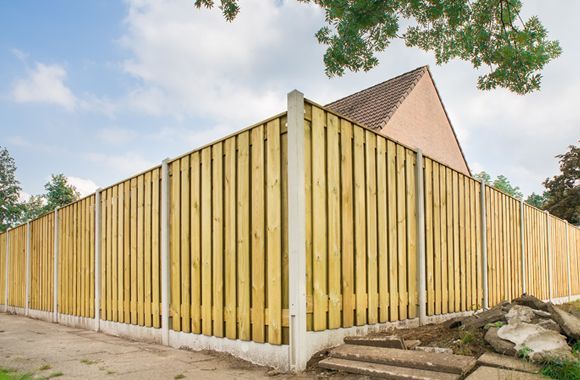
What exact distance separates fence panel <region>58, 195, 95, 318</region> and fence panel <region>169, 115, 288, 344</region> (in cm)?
325

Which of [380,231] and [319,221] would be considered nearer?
[319,221]

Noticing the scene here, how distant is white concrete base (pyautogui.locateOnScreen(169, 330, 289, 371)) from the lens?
436 cm

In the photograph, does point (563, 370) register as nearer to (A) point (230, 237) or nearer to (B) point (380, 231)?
(B) point (380, 231)

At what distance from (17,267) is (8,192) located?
2885cm

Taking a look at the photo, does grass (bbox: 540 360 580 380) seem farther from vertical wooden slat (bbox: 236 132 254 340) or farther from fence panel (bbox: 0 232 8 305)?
fence panel (bbox: 0 232 8 305)

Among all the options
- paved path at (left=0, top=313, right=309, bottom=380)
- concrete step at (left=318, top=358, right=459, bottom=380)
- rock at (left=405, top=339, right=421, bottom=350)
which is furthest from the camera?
rock at (left=405, top=339, right=421, bottom=350)

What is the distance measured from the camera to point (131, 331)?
22.9ft

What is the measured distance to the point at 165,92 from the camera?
8.07 m

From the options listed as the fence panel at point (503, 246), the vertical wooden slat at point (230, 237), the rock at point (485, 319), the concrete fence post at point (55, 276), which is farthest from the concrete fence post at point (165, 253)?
the fence panel at point (503, 246)

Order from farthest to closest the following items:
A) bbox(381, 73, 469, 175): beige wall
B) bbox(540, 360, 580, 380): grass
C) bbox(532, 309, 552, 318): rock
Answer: bbox(381, 73, 469, 175): beige wall < bbox(532, 309, 552, 318): rock < bbox(540, 360, 580, 380): grass

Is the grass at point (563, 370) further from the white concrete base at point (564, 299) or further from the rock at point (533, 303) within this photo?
the white concrete base at point (564, 299)

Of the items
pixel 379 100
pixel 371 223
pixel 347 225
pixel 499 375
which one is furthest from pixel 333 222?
pixel 379 100

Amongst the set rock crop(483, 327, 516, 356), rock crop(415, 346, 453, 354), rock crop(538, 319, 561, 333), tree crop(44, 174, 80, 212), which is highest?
tree crop(44, 174, 80, 212)

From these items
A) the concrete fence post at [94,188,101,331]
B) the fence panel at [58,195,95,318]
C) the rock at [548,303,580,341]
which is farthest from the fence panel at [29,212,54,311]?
the rock at [548,303,580,341]
